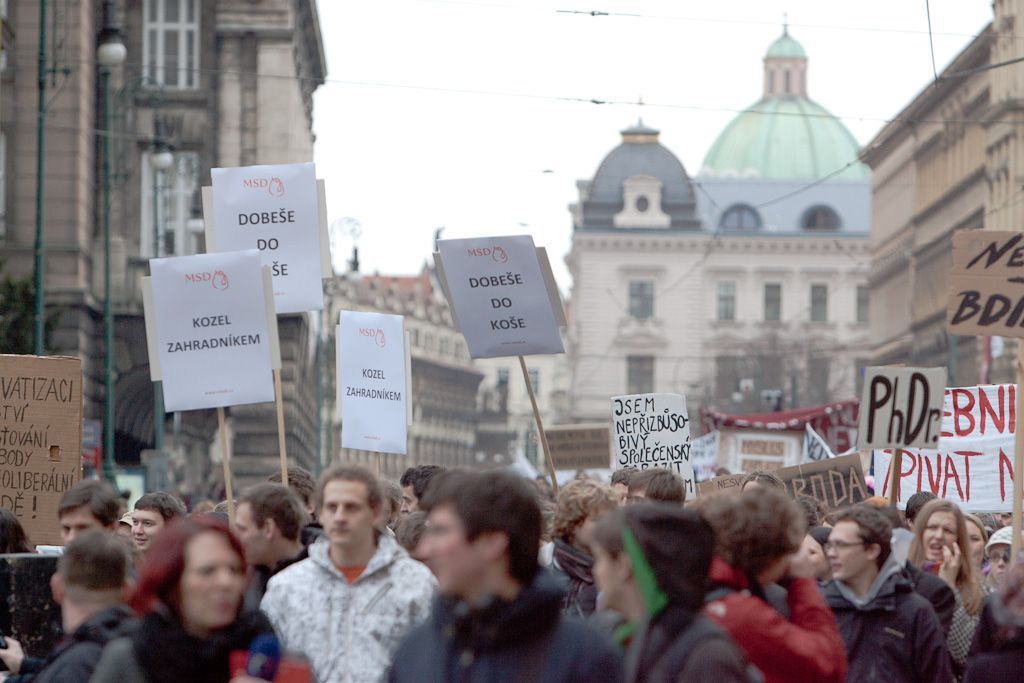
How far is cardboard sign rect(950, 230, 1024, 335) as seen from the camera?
11.0m

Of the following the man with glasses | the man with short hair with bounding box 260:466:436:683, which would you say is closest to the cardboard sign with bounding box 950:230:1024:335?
the man with glasses

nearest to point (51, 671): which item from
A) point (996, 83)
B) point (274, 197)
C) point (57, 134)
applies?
point (274, 197)

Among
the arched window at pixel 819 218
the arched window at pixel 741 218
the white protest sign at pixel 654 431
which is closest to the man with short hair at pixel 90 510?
the white protest sign at pixel 654 431

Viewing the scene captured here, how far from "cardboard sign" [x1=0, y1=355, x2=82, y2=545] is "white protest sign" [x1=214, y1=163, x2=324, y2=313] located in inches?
45.3

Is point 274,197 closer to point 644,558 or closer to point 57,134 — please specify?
point 644,558

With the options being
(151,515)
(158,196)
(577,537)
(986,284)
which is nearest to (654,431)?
(986,284)

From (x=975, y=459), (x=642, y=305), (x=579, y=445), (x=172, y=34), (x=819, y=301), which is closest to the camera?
(x=975, y=459)

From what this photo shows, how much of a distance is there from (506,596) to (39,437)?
7180mm

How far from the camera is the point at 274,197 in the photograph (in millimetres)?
11812

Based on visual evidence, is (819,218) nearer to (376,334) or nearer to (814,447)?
(814,447)

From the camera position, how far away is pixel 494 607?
16.1 feet

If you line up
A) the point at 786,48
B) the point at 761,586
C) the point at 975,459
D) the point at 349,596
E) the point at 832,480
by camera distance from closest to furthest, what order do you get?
the point at 761,586
the point at 349,596
the point at 975,459
the point at 832,480
the point at 786,48

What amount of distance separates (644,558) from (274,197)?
715 cm

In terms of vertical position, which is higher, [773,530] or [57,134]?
[57,134]
